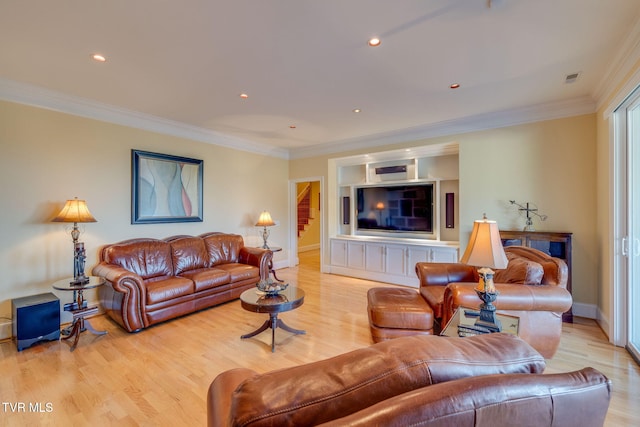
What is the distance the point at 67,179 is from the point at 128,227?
898 millimetres

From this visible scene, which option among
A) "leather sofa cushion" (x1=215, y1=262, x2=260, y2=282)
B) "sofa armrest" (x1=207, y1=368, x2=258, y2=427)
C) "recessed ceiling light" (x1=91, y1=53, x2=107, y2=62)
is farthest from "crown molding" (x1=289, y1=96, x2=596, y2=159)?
"sofa armrest" (x1=207, y1=368, x2=258, y2=427)

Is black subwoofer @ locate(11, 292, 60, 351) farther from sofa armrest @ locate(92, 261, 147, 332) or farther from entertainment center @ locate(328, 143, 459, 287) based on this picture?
entertainment center @ locate(328, 143, 459, 287)

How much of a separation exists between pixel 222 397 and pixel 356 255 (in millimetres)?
4436

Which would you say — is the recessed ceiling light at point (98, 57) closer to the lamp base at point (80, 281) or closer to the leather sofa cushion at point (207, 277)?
the lamp base at point (80, 281)

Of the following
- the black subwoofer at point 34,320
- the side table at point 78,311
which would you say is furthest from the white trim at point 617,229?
the black subwoofer at point 34,320

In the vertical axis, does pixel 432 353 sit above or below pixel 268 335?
above

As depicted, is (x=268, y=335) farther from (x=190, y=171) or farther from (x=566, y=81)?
(x=566, y=81)

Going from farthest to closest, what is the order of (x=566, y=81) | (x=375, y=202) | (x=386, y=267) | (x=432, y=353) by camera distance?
(x=375, y=202) < (x=386, y=267) < (x=566, y=81) < (x=432, y=353)

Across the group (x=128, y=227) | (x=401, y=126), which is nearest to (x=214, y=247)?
(x=128, y=227)

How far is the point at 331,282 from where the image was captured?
5168mm

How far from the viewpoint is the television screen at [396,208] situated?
4906 millimetres

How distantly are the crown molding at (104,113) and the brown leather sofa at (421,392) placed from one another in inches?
166

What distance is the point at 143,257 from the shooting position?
3.72 m

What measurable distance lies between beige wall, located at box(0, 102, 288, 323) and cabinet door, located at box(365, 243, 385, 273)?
3.14 metres
